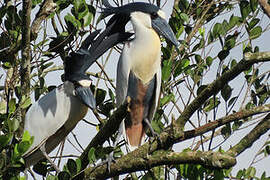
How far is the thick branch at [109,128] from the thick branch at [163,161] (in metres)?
0.10

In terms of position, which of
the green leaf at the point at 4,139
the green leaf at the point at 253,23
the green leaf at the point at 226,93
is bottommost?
the green leaf at the point at 4,139

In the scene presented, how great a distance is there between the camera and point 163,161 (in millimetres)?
2447

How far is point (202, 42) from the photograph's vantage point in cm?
355

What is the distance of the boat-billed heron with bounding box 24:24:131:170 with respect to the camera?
11.7 ft

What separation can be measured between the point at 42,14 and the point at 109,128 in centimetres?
106

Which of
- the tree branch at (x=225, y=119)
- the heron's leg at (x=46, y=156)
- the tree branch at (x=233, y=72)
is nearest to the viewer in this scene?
the tree branch at (x=233, y=72)

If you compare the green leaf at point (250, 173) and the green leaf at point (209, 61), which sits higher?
the green leaf at point (209, 61)

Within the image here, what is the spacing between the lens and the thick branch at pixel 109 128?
2.46 metres

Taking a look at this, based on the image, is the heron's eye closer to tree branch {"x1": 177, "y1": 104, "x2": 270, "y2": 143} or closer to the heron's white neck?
the heron's white neck

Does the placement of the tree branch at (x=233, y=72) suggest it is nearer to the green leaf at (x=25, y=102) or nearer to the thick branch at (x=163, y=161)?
the thick branch at (x=163, y=161)

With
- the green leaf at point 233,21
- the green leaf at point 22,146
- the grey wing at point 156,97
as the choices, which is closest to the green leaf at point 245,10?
the green leaf at point 233,21

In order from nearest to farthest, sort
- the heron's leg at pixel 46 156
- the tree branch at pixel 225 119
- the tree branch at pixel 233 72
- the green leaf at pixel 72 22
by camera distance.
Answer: the tree branch at pixel 233 72
the tree branch at pixel 225 119
the green leaf at pixel 72 22
the heron's leg at pixel 46 156

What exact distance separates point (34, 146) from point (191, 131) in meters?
1.59

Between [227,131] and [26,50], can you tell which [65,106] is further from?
[227,131]
